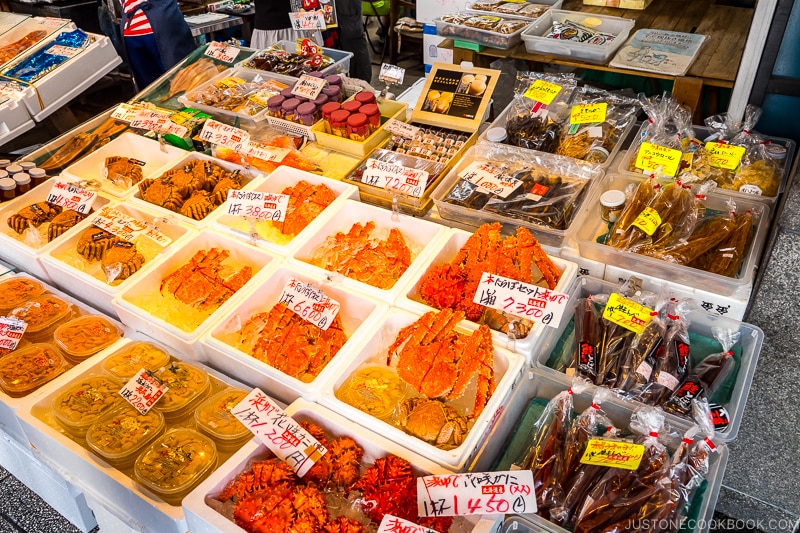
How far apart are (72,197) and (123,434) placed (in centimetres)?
137

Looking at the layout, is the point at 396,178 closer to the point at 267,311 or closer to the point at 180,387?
the point at 267,311

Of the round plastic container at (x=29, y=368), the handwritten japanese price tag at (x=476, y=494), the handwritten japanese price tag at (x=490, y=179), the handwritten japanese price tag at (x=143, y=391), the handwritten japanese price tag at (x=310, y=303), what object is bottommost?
the round plastic container at (x=29, y=368)

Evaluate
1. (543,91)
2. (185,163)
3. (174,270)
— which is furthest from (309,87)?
(174,270)

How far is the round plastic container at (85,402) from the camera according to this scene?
1.83 meters

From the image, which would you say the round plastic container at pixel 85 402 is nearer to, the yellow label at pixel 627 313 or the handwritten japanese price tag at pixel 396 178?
the handwritten japanese price tag at pixel 396 178

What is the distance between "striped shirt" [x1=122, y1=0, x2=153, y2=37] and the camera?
4449 mm

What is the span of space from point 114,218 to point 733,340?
8.38 feet

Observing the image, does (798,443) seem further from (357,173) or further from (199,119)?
(199,119)

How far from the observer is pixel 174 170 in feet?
9.14

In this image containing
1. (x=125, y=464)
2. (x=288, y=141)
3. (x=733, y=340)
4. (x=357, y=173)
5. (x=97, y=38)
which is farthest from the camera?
(x=97, y=38)

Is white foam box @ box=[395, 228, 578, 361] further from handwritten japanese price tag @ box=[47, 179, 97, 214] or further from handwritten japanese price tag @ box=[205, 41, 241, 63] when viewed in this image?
handwritten japanese price tag @ box=[205, 41, 241, 63]

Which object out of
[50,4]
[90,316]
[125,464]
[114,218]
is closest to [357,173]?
[114,218]

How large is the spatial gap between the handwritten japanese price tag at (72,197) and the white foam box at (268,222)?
0.64 meters

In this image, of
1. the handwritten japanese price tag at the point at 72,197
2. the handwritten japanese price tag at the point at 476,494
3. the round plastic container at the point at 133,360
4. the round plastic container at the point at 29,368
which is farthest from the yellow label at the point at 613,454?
the handwritten japanese price tag at the point at 72,197
